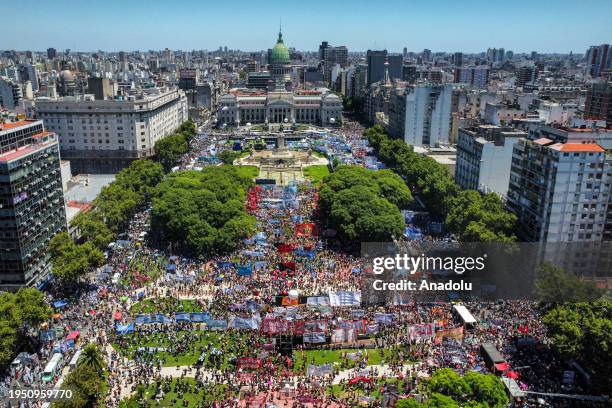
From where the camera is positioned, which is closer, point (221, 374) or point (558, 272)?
point (221, 374)

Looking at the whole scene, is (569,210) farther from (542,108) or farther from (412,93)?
(412,93)

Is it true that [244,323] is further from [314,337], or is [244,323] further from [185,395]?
[185,395]

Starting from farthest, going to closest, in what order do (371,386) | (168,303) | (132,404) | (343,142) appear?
(343,142)
(168,303)
(371,386)
(132,404)

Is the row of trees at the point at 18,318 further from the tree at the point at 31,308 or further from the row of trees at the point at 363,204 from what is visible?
the row of trees at the point at 363,204

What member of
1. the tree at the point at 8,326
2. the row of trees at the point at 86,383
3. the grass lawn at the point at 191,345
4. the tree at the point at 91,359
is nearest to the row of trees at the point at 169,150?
the tree at the point at 8,326

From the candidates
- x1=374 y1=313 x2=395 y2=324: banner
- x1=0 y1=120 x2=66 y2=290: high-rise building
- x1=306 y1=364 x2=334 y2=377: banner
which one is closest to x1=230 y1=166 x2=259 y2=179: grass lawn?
x1=0 y1=120 x2=66 y2=290: high-rise building

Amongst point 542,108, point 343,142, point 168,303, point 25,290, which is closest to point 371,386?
point 168,303
